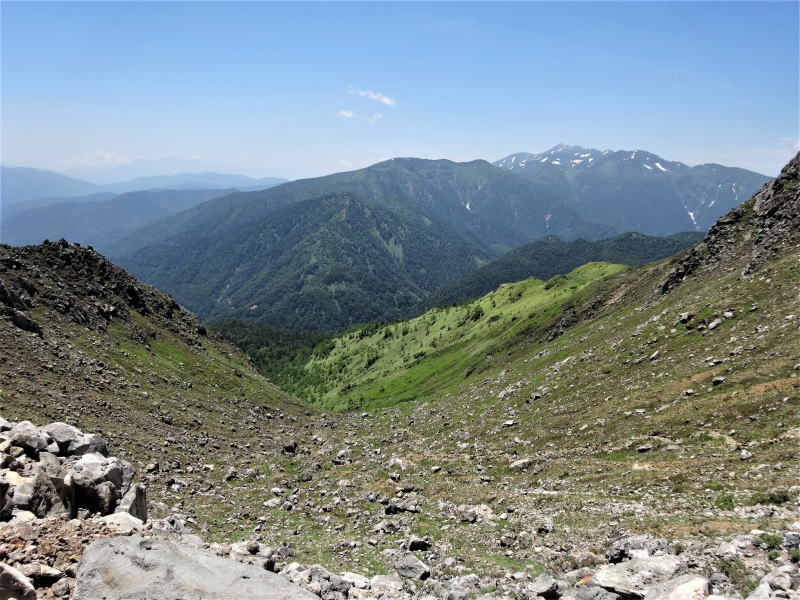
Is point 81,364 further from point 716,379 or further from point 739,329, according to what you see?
point 739,329

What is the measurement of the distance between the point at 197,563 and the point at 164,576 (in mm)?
1229

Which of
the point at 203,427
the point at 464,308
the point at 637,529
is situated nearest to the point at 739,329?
the point at 637,529

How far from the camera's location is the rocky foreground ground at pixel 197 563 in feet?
46.0

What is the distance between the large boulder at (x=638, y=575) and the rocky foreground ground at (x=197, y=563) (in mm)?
37

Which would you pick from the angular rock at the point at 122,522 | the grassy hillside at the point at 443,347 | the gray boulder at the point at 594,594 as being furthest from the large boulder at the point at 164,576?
the grassy hillside at the point at 443,347

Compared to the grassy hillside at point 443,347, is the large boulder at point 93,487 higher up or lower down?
higher up

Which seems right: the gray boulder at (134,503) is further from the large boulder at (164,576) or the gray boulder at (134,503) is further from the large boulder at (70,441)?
the large boulder at (70,441)

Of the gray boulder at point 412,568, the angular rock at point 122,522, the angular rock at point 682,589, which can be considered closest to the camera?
the angular rock at point 682,589

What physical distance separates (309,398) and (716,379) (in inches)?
5855

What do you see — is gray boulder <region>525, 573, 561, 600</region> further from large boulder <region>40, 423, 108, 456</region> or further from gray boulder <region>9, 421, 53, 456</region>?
gray boulder <region>9, 421, 53, 456</region>

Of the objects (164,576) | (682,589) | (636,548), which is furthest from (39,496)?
(636,548)

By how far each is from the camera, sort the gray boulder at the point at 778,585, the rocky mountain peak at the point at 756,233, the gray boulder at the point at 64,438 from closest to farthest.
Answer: the gray boulder at the point at 778,585 < the gray boulder at the point at 64,438 < the rocky mountain peak at the point at 756,233

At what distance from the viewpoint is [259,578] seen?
1577 cm

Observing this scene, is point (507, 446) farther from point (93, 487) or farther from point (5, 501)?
point (5, 501)
